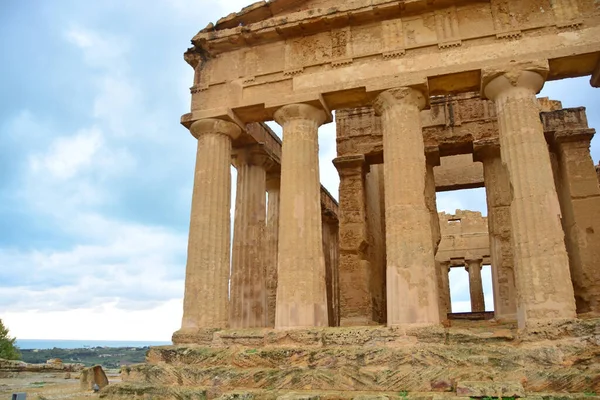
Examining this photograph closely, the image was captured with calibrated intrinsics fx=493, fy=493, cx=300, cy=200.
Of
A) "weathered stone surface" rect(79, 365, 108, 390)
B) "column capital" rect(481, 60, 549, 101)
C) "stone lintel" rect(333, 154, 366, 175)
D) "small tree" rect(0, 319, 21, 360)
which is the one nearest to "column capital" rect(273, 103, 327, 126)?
"column capital" rect(481, 60, 549, 101)

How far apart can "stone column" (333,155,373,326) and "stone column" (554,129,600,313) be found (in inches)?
254

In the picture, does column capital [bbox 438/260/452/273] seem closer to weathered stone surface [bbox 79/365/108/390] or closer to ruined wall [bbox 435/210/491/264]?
ruined wall [bbox 435/210/491/264]

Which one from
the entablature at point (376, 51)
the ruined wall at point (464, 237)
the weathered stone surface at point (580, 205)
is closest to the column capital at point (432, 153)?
the weathered stone surface at point (580, 205)

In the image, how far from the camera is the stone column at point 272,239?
17484 mm

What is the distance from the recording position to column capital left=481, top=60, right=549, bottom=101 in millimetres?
11305

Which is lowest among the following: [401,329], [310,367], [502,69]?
[310,367]

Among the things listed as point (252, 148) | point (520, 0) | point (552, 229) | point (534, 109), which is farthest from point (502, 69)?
point (252, 148)

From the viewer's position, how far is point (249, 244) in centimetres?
1538

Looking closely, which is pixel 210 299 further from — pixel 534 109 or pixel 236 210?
pixel 534 109

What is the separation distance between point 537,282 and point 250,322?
818cm

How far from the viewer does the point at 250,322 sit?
14.8 m

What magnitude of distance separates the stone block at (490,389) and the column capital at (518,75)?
6700 mm

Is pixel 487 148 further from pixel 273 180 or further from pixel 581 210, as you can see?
pixel 273 180

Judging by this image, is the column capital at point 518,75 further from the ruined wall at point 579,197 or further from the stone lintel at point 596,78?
the ruined wall at point 579,197
